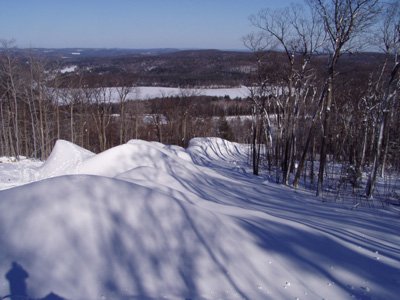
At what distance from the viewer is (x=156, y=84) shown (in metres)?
80.9

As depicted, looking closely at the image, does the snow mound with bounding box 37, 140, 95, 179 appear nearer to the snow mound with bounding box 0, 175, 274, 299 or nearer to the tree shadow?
the snow mound with bounding box 0, 175, 274, 299

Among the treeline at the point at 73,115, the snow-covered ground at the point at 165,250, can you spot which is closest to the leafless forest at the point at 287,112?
the treeline at the point at 73,115

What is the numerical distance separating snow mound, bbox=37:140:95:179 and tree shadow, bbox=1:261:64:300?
36.2 feet

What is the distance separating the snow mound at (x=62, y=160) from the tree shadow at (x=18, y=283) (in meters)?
11.0

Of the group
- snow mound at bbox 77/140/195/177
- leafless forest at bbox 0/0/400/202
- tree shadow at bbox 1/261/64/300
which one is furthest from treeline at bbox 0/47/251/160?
tree shadow at bbox 1/261/64/300

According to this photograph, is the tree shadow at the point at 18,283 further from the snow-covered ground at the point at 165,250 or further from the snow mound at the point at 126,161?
the snow mound at the point at 126,161

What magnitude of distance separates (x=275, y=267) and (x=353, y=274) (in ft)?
3.66

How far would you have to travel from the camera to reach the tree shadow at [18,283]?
3.74 meters

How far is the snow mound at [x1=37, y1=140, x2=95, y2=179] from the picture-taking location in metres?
15.2

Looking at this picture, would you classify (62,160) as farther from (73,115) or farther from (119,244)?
(73,115)

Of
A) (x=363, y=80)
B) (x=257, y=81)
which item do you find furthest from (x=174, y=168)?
(x=363, y=80)

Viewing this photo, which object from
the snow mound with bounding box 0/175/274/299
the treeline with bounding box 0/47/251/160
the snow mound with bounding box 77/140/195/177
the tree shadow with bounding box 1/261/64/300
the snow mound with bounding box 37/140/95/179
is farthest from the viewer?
the treeline with bounding box 0/47/251/160

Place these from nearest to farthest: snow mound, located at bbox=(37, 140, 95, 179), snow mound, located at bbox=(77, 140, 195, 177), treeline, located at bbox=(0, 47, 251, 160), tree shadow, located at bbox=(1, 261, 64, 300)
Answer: tree shadow, located at bbox=(1, 261, 64, 300) < snow mound, located at bbox=(77, 140, 195, 177) < snow mound, located at bbox=(37, 140, 95, 179) < treeline, located at bbox=(0, 47, 251, 160)

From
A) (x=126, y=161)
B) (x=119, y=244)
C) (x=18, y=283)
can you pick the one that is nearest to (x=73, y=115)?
(x=126, y=161)
